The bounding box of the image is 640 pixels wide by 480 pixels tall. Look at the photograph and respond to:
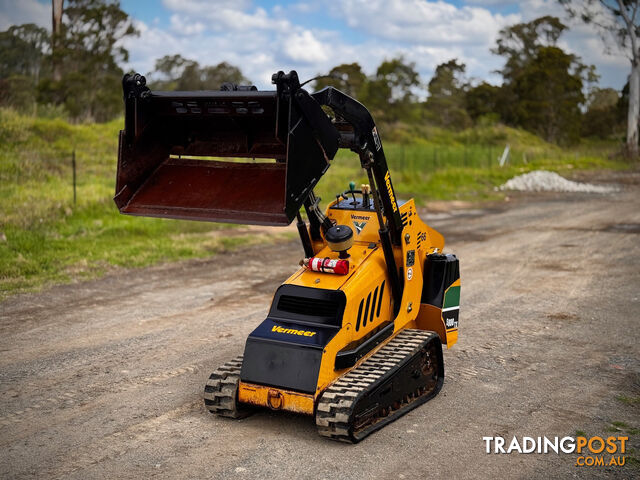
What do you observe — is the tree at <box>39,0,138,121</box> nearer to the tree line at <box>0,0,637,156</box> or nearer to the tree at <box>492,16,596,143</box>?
the tree line at <box>0,0,637,156</box>

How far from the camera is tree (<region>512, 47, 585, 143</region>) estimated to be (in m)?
54.8

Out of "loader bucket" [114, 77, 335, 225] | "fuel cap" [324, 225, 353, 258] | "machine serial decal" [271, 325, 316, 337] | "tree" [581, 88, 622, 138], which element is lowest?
"machine serial decal" [271, 325, 316, 337]

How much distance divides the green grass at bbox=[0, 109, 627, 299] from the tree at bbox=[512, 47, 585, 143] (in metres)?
23.4

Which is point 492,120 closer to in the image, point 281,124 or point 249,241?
point 249,241

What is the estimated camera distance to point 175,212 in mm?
6617

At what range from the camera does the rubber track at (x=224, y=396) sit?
654 centimetres

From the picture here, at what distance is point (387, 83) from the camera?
5228 cm

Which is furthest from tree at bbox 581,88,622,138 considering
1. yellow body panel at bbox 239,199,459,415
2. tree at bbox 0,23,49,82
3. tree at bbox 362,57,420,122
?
yellow body panel at bbox 239,199,459,415

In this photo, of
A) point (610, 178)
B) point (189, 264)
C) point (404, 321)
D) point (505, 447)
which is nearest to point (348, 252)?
point (404, 321)

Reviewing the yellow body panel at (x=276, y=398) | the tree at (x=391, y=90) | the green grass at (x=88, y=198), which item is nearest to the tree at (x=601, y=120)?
the tree at (x=391, y=90)

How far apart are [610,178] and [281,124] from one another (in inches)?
1230

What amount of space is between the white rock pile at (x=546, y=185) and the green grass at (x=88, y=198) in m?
0.77

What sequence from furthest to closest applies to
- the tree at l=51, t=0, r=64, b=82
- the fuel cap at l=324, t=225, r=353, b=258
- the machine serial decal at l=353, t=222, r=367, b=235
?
the tree at l=51, t=0, r=64, b=82 → the machine serial decal at l=353, t=222, r=367, b=235 → the fuel cap at l=324, t=225, r=353, b=258

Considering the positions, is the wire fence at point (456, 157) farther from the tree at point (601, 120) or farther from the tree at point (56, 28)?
the tree at point (601, 120)
